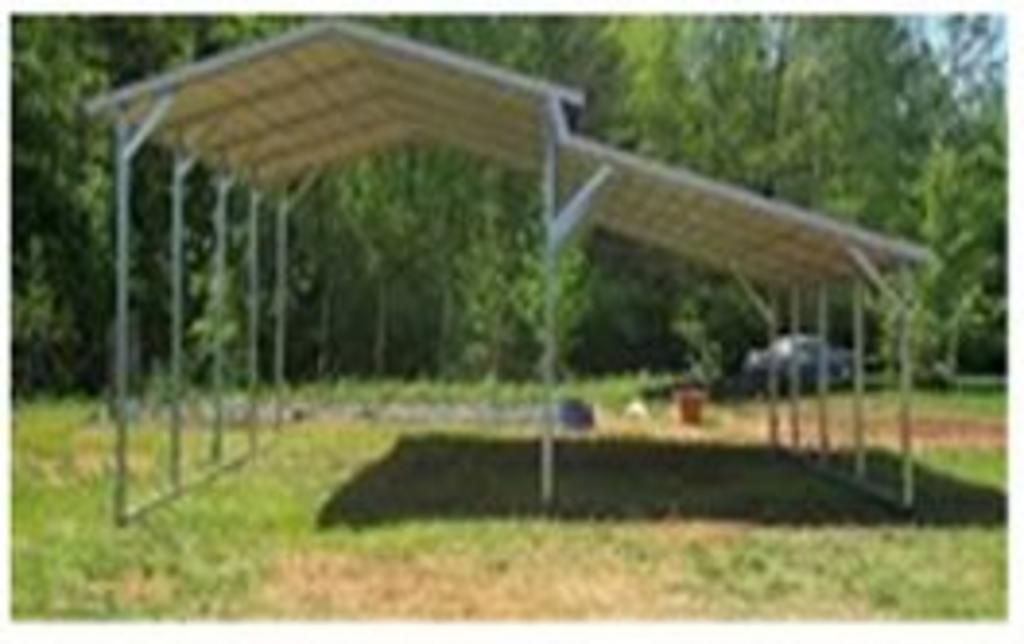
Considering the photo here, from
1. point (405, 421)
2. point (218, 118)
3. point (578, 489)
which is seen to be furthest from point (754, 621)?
point (405, 421)

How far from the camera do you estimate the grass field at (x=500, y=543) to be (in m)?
11.1

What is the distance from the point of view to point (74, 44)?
31594 mm

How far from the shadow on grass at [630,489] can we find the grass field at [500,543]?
0.04 meters

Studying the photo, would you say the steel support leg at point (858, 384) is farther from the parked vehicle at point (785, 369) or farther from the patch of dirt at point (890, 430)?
the parked vehicle at point (785, 369)

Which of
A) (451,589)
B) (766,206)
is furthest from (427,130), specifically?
(451,589)

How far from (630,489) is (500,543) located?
12.8 ft

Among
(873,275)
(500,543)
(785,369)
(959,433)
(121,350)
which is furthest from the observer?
(785,369)

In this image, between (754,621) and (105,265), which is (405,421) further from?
(754,621)

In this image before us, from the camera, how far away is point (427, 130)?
21.5 meters

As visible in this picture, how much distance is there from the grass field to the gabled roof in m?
2.10

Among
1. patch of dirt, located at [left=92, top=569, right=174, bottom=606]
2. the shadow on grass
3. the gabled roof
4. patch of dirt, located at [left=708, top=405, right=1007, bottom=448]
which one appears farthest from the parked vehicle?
patch of dirt, located at [left=92, top=569, right=174, bottom=606]

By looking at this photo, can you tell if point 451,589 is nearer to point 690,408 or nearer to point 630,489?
point 630,489

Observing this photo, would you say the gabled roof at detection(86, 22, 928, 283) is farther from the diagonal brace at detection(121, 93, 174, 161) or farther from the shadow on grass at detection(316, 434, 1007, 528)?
the shadow on grass at detection(316, 434, 1007, 528)

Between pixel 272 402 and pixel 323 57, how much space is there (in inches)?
482
